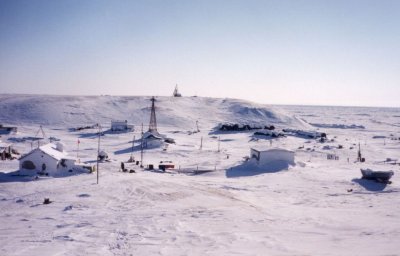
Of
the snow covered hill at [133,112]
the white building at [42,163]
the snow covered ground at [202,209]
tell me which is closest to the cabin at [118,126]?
the snow covered hill at [133,112]

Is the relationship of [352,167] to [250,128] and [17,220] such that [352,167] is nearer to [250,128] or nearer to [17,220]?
[17,220]

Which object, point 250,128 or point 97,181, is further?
point 250,128

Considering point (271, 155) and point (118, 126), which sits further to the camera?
point (118, 126)

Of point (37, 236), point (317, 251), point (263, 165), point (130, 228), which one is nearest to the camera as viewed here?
point (317, 251)

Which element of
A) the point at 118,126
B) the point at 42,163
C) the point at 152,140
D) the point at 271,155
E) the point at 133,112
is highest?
the point at 133,112

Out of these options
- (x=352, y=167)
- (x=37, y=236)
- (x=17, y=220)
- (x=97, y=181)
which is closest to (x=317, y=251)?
(x=37, y=236)

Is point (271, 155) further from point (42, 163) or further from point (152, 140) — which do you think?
point (42, 163)

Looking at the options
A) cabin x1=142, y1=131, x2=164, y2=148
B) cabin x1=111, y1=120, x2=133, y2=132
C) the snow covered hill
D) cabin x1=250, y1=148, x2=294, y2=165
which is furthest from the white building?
the snow covered hill

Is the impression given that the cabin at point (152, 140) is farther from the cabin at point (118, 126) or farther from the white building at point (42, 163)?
the white building at point (42, 163)

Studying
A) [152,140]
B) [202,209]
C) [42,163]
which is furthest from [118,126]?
[202,209]
